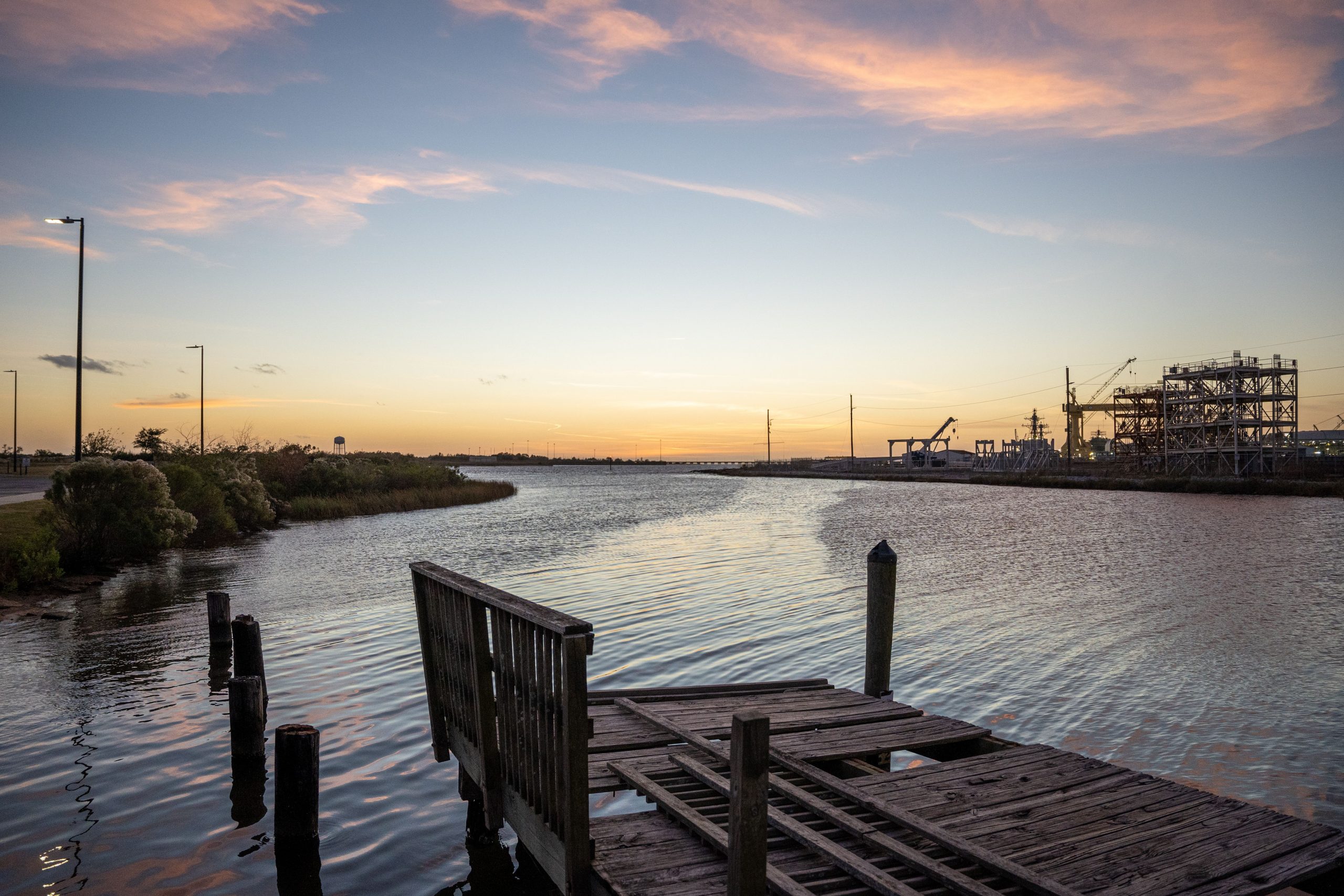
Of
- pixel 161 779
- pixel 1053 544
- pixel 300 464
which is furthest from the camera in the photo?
pixel 300 464

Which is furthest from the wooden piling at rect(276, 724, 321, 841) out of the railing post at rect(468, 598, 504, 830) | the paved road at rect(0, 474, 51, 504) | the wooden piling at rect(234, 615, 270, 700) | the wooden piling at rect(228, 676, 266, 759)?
the paved road at rect(0, 474, 51, 504)

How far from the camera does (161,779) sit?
7840mm

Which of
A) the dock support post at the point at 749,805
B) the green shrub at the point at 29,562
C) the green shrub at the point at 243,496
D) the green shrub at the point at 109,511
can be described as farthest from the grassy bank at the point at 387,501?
the dock support post at the point at 749,805

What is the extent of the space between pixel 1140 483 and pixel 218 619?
69246mm

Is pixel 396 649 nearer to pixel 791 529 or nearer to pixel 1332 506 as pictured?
pixel 791 529

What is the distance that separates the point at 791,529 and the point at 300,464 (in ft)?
104

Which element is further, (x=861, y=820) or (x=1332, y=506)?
(x=1332, y=506)

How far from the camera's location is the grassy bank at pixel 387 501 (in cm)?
4278

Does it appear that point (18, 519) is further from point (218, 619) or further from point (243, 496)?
point (218, 619)

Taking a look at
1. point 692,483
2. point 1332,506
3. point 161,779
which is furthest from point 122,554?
point 692,483

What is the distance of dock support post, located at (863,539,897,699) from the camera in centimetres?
909

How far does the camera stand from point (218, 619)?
12961 mm

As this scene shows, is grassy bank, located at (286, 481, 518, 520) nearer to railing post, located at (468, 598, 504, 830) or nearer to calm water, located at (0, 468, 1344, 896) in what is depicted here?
calm water, located at (0, 468, 1344, 896)

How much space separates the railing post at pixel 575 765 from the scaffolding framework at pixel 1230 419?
83.0m
